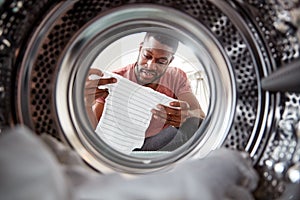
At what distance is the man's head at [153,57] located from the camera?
1.11m

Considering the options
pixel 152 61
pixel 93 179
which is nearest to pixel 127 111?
pixel 152 61

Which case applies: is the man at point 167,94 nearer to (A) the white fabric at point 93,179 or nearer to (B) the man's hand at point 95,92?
(B) the man's hand at point 95,92

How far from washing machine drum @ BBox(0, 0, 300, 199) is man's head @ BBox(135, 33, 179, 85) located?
268 mm

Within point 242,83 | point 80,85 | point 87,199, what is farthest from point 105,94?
point 87,199

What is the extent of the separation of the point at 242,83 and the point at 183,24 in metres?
0.12

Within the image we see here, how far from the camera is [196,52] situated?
0.82 metres

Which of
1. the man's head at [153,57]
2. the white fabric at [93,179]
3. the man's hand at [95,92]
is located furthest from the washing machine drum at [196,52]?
the man's hand at [95,92]

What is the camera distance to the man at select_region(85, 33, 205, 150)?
51.4 inches

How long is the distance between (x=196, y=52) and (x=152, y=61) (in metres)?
0.46

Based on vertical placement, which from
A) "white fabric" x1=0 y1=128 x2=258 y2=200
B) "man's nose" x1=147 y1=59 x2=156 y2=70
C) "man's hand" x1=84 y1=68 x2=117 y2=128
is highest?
"man's nose" x1=147 y1=59 x2=156 y2=70

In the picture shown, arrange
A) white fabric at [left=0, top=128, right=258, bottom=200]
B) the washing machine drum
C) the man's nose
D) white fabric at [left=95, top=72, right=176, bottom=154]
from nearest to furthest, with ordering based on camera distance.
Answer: white fabric at [left=0, top=128, right=258, bottom=200]
the washing machine drum
the man's nose
white fabric at [left=95, top=72, right=176, bottom=154]

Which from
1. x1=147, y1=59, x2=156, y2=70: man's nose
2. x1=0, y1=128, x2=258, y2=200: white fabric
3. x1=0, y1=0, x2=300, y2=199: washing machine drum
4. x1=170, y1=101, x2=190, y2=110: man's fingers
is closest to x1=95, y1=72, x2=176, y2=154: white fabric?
x1=170, y1=101, x2=190, y2=110: man's fingers

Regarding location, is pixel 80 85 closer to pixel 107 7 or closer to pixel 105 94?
pixel 107 7

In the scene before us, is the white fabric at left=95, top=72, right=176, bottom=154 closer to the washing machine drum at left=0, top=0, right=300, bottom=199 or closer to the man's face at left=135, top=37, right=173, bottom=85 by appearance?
the man's face at left=135, top=37, right=173, bottom=85
